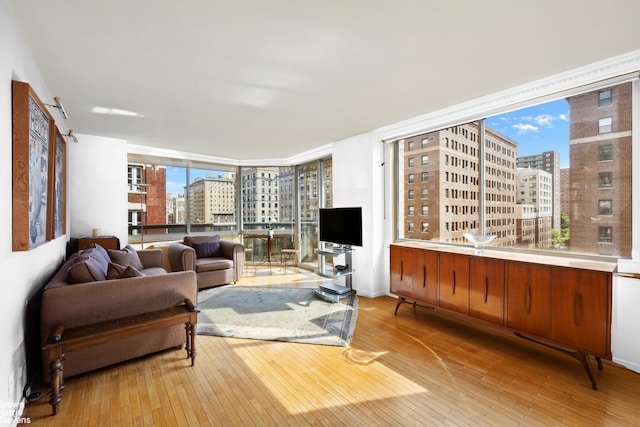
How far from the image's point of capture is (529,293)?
2.44 meters

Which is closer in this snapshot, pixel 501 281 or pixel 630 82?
pixel 630 82

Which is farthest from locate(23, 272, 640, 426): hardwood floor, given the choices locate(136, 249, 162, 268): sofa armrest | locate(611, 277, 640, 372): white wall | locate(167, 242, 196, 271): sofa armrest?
locate(136, 249, 162, 268): sofa armrest

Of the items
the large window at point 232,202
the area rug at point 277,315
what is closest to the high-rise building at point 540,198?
the area rug at point 277,315

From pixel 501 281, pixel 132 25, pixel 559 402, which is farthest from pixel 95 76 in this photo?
pixel 559 402

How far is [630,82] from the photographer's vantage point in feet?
7.70

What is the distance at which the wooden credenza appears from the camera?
210 cm

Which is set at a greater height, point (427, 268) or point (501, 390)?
point (427, 268)

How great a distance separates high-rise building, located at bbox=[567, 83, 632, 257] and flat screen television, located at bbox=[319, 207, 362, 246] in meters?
2.32

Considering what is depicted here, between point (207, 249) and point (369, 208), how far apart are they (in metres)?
3.08

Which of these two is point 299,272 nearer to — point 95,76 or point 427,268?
point 427,268

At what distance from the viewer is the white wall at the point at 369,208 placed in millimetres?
4305

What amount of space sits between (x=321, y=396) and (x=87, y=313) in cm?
189

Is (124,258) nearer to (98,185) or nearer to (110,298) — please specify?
(110,298)

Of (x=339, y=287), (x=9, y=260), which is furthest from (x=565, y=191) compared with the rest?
(x=9, y=260)
